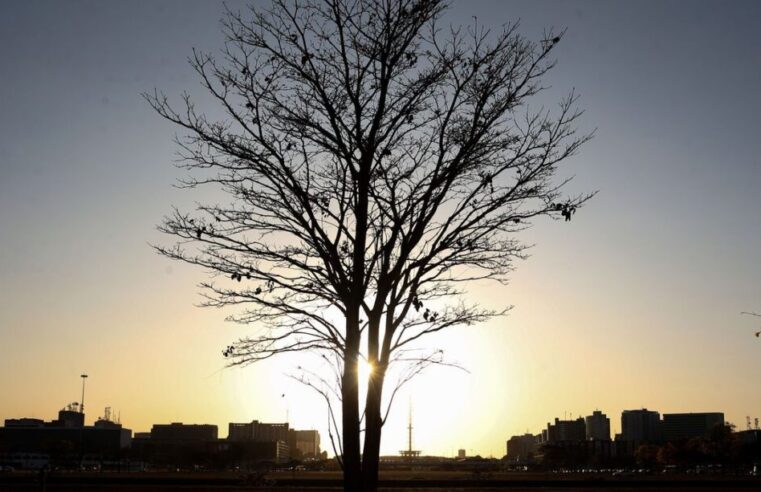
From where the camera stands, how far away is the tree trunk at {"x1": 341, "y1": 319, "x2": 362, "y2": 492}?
1010cm

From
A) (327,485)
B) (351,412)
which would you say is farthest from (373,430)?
(327,485)

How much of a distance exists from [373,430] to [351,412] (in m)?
0.34

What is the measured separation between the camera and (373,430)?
10.4 meters

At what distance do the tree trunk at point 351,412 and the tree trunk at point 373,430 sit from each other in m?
0.10

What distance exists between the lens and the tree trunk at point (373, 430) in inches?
401

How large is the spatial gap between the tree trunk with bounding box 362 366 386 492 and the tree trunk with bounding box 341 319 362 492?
0.34 feet

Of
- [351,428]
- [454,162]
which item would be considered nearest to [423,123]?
[454,162]

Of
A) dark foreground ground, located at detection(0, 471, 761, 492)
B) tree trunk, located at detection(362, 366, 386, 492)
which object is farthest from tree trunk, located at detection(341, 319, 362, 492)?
dark foreground ground, located at detection(0, 471, 761, 492)

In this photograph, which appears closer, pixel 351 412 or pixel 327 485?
pixel 351 412

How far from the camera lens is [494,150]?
11.1 m

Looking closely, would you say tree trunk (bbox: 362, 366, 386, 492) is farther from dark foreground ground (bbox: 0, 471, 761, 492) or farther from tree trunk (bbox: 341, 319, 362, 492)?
dark foreground ground (bbox: 0, 471, 761, 492)

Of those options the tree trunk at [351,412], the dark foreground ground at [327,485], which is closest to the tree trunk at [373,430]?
the tree trunk at [351,412]

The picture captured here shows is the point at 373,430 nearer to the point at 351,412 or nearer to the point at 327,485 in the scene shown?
the point at 351,412

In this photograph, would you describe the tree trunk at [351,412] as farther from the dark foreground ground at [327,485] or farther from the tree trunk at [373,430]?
the dark foreground ground at [327,485]
